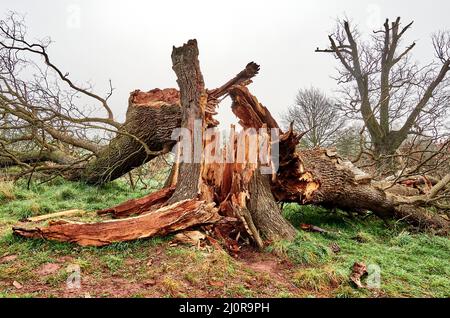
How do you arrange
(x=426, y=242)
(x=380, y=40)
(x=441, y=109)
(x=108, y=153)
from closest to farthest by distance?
(x=426, y=242) → (x=108, y=153) → (x=441, y=109) → (x=380, y=40)

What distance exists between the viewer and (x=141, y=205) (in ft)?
15.8

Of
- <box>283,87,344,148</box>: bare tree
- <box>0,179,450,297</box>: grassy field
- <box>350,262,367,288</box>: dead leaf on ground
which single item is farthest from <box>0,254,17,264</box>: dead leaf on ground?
<box>283,87,344,148</box>: bare tree

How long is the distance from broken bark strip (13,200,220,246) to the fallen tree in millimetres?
10

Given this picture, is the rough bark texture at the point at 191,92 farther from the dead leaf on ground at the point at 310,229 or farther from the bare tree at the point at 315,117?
the bare tree at the point at 315,117

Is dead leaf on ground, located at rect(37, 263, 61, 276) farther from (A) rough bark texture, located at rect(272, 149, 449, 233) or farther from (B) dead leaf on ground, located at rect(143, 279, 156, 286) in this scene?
(A) rough bark texture, located at rect(272, 149, 449, 233)

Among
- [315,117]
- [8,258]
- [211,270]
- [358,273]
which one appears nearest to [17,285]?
[8,258]

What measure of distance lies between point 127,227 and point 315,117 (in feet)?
47.4

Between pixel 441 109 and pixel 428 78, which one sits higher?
pixel 428 78

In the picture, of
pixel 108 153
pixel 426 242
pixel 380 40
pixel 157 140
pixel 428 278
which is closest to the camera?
pixel 428 278

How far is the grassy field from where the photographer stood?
113 inches

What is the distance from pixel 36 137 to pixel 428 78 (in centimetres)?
1241

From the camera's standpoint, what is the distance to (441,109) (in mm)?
11672
